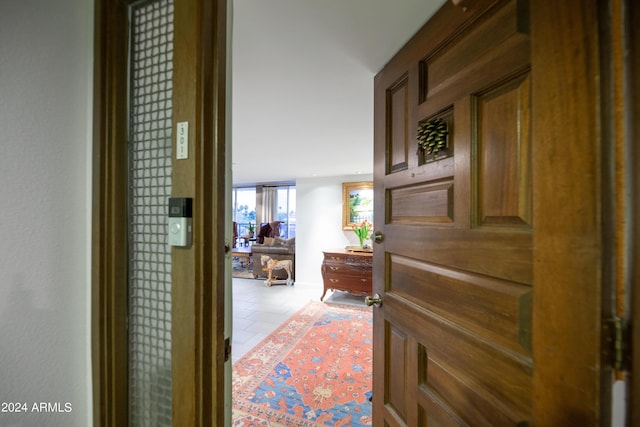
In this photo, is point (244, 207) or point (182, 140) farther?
point (244, 207)

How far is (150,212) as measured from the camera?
0.69 metres

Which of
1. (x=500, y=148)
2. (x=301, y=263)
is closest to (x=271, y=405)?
(x=500, y=148)

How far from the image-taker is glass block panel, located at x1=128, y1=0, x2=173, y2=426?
673mm

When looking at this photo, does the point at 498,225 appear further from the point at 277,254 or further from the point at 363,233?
the point at 277,254

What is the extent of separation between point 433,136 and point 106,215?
104cm

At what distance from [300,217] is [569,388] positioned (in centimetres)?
456

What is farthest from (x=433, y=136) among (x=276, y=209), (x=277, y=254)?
(x=276, y=209)

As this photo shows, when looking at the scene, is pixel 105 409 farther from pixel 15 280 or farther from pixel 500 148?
pixel 500 148

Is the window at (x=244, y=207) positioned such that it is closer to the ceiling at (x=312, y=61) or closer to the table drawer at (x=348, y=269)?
the table drawer at (x=348, y=269)

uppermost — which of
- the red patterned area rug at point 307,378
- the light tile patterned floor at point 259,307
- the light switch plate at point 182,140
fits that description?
the light switch plate at point 182,140

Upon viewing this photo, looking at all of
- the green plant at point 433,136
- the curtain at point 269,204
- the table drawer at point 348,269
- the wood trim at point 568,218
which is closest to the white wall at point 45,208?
the green plant at point 433,136

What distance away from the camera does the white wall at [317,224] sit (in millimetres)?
4668

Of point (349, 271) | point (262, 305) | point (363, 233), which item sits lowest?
point (262, 305)

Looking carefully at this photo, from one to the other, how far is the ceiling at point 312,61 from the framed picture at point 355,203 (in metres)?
1.95
